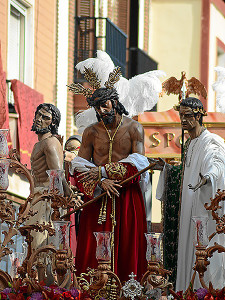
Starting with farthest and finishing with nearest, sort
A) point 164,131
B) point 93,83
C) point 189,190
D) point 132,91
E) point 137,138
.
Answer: point 164,131
point 132,91
point 93,83
point 189,190
point 137,138

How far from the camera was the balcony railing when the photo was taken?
1983 cm

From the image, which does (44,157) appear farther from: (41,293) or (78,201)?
(41,293)

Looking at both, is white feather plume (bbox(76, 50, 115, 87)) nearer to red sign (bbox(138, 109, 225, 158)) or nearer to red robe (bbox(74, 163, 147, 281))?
red sign (bbox(138, 109, 225, 158))

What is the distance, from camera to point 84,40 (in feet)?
65.8

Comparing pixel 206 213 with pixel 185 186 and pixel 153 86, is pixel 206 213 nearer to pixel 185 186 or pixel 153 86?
pixel 185 186

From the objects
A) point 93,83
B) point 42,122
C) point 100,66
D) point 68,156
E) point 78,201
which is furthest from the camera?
point 100,66

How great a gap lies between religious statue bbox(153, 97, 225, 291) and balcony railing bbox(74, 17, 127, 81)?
29.5ft

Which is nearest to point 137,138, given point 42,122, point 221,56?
point 42,122

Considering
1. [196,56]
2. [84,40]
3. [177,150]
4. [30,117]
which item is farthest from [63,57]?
[196,56]

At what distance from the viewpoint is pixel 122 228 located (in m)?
10.2

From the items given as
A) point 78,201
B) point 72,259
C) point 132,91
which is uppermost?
point 132,91

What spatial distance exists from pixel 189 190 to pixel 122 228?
680 millimetres

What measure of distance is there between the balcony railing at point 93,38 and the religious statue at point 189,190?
900 cm

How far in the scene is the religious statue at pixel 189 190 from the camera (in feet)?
33.7
